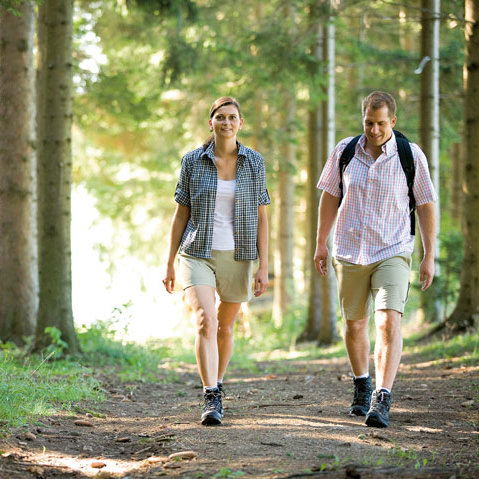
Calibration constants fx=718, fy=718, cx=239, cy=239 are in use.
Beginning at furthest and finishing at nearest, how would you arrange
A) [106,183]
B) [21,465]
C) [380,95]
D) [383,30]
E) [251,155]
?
[106,183], [383,30], [251,155], [380,95], [21,465]

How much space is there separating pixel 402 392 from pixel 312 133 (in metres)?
9.46

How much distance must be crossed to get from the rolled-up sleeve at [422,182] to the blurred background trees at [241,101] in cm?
499

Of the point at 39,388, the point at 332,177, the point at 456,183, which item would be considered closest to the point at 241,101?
the point at 456,183

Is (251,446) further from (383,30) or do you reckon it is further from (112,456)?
(383,30)

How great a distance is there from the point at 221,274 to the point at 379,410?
62.4 inches

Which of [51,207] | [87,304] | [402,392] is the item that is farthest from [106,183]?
[402,392]

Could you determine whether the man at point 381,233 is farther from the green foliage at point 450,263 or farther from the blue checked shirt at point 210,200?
the green foliage at point 450,263

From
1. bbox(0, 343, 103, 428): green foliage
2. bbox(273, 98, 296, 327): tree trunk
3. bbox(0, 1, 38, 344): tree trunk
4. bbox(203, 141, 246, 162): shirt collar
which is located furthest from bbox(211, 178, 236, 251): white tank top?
bbox(273, 98, 296, 327): tree trunk

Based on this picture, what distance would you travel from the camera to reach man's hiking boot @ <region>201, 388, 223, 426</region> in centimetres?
537

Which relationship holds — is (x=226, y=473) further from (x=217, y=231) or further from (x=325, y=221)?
(x=325, y=221)

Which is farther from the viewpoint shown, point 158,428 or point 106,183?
point 106,183

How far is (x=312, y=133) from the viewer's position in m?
15.8

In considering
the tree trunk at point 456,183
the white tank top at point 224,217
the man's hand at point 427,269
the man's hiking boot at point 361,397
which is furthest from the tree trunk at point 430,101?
the tree trunk at point 456,183

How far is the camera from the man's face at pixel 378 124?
5.45 m
